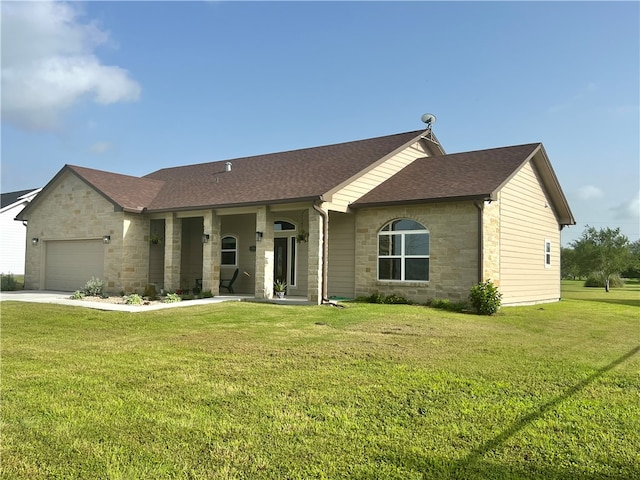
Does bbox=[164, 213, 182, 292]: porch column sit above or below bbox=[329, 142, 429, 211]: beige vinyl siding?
below

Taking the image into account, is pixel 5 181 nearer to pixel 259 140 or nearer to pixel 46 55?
pixel 259 140

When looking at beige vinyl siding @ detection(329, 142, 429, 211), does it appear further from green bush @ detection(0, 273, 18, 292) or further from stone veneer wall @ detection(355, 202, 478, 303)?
green bush @ detection(0, 273, 18, 292)

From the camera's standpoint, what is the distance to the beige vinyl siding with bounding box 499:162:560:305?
15.5m

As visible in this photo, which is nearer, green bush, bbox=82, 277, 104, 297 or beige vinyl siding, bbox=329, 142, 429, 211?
beige vinyl siding, bbox=329, 142, 429, 211

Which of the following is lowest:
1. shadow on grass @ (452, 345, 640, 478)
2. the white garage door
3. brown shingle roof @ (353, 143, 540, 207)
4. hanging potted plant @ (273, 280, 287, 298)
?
shadow on grass @ (452, 345, 640, 478)

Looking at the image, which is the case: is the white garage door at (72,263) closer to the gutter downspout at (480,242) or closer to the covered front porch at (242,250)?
the covered front porch at (242,250)

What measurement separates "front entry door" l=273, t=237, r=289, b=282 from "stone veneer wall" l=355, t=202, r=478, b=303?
3.63 meters

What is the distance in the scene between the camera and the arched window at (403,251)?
48.2ft

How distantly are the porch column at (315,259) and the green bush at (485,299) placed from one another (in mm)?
4316

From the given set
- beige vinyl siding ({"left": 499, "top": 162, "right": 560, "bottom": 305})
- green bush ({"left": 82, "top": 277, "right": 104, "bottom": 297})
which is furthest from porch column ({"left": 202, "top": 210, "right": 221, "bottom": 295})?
beige vinyl siding ({"left": 499, "top": 162, "right": 560, "bottom": 305})

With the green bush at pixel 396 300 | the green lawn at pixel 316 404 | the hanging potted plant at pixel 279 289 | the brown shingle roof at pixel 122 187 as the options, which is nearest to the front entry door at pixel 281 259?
the hanging potted plant at pixel 279 289

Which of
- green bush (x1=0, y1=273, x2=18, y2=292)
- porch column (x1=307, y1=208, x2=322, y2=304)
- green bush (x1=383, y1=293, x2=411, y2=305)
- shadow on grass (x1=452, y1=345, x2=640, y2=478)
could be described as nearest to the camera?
shadow on grass (x1=452, y1=345, x2=640, y2=478)

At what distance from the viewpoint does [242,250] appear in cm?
1912

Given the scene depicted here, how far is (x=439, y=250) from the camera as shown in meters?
14.3
